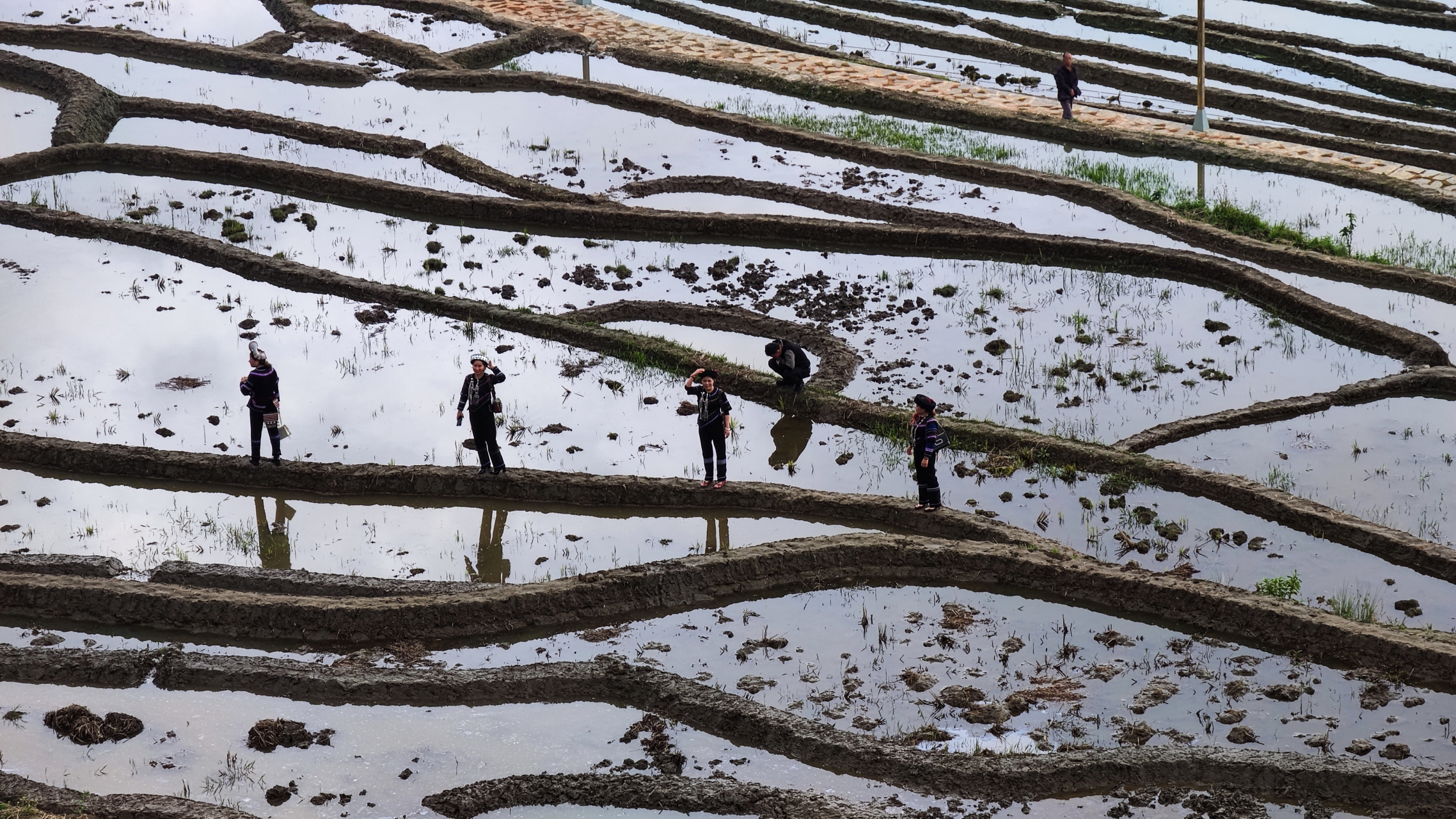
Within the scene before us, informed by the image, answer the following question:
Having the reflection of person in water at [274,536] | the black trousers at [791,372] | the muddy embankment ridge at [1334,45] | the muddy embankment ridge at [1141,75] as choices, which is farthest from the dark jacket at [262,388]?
the muddy embankment ridge at [1334,45]

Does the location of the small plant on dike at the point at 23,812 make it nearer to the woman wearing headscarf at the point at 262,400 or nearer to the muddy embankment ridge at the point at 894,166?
the woman wearing headscarf at the point at 262,400

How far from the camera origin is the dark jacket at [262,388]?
11.8m

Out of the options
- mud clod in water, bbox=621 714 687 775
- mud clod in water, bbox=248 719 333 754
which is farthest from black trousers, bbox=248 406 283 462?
mud clod in water, bbox=621 714 687 775

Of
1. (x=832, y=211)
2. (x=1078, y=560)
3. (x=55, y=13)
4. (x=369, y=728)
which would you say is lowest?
(x=369, y=728)

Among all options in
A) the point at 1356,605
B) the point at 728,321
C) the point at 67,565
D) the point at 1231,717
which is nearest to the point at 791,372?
the point at 728,321

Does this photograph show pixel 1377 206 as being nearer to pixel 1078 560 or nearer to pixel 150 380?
pixel 1078 560

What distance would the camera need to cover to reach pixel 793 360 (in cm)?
1305

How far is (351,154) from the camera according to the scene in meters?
19.9

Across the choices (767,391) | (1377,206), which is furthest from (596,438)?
(1377,206)

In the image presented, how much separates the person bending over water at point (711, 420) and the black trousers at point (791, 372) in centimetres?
147

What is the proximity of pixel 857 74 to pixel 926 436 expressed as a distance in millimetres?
14106

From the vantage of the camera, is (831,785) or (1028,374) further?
(1028,374)

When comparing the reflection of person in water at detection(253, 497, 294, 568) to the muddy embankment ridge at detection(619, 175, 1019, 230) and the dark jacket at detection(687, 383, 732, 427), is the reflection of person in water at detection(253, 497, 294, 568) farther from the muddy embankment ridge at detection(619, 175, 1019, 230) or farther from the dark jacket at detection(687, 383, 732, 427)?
the muddy embankment ridge at detection(619, 175, 1019, 230)

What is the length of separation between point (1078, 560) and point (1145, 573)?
50 centimetres
